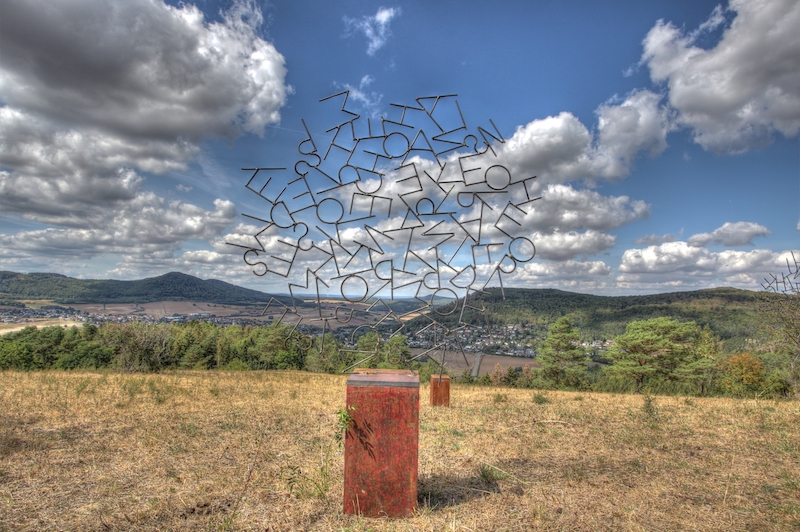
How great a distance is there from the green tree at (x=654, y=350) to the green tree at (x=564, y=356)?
9.31 ft

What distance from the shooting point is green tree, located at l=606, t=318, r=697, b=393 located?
28484mm

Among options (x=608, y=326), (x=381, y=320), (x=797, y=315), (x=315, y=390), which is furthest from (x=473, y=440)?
(x=608, y=326)

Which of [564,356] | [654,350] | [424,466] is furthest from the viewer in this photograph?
[564,356]

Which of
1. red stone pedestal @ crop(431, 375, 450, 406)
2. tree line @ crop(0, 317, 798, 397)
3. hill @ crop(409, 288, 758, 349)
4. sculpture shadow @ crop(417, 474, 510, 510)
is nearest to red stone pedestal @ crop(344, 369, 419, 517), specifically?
sculpture shadow @ crop(417, 474, 510, 510)

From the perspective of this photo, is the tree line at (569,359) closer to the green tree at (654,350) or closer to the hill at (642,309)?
the green tree at (654,350)

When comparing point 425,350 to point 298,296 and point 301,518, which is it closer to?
point 298,296

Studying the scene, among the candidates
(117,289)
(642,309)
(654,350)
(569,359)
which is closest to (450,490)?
(569,359)

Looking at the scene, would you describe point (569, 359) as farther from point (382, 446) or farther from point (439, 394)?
point (382, 446)

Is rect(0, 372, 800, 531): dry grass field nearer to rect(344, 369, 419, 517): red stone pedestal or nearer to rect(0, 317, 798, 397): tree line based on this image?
rect(344, 369, 419, 517): red stone pedestal

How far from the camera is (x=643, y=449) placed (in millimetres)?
7391

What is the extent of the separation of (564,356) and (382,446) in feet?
93.5

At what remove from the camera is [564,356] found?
29.8m

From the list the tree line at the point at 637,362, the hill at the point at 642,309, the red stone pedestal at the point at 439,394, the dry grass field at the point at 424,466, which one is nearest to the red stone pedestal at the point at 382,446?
the dry grass field at the point at 424,466

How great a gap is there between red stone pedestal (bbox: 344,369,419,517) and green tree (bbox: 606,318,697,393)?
29368mm
